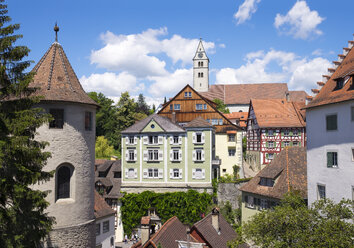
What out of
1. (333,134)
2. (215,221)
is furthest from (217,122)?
(333,134)

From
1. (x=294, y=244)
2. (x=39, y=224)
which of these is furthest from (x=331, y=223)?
(x=39, y=224)

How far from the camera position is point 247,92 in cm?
9094

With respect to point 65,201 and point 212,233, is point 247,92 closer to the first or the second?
point 212,233

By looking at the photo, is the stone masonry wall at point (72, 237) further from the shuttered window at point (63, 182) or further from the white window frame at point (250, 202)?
the white window frame at point (250, 202)

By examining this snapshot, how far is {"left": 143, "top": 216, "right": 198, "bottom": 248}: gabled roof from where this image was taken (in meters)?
20.6

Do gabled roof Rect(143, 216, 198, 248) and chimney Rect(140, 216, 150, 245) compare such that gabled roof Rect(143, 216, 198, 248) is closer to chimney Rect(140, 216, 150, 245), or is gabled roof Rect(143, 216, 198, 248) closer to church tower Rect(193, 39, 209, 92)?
chimney Rect(140, 216, 150, 245)

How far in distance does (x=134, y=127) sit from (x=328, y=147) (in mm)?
27703

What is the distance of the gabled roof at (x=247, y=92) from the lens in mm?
87875

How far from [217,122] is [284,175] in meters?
22.1

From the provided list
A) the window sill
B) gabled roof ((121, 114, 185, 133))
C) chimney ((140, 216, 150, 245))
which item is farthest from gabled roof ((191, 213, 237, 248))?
gabled roof ((121, 114, 185, 133))

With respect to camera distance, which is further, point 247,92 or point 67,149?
point 247,92

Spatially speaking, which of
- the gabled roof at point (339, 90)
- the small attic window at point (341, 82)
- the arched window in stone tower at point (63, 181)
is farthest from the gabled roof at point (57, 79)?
the small attic window at point (341, 82)

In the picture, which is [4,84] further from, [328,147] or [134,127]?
[134,127]

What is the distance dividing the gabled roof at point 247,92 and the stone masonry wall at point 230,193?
169ft
